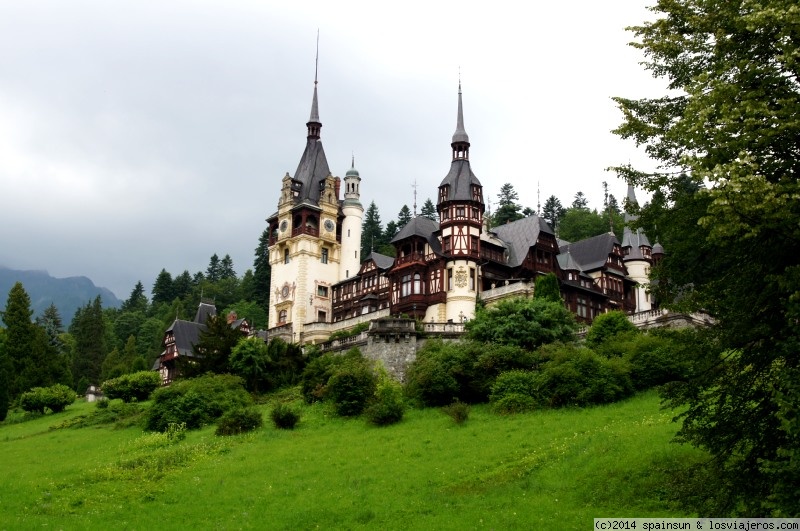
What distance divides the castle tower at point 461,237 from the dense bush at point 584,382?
65.9ft

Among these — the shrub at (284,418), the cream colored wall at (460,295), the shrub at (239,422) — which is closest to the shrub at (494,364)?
the shrub at (284,418)

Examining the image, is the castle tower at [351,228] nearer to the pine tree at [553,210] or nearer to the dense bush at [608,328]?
the dense bush at [608,328]

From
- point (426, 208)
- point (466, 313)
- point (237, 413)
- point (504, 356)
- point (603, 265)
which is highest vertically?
point (426, 208)

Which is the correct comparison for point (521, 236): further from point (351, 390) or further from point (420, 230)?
point (351, 390)

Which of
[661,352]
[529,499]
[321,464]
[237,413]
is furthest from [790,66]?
[237,413]

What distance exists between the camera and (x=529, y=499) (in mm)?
25406

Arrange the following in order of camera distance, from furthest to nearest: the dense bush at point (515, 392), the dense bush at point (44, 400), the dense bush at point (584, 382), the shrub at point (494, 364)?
the dense bush at point (44, 400), the shrub at point (494, 364), the dense bush at point (515, 392), the dense bush at point (584, 382)

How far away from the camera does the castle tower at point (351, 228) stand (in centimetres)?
7706

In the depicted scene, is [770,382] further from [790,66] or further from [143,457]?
[143,457]

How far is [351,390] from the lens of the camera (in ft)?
145

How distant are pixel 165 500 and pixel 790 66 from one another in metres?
21.9

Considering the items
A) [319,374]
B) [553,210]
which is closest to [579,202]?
[553,210]

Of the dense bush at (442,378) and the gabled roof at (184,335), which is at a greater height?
the gabled roof at (184,335)

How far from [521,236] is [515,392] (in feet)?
88.1
